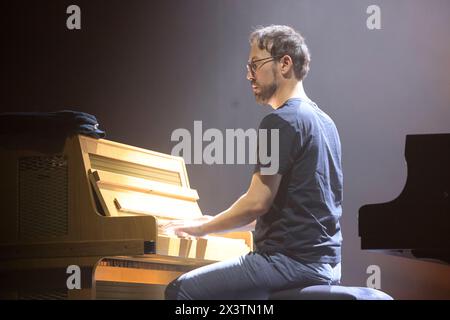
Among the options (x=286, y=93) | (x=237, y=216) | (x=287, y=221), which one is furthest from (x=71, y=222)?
(x=286, y=93)

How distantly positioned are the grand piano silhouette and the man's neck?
571mm

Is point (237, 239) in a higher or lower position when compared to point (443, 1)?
lower

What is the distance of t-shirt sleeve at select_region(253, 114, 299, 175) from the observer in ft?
10.2

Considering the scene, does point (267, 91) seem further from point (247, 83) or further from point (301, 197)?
point (247, 83)

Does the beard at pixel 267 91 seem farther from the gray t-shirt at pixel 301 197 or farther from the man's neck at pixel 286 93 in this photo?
the gray t-shirt at pixel 301 197

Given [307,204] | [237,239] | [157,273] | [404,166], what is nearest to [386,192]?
[404,166]

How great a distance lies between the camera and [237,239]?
4.34m

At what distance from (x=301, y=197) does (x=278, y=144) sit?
22 cm

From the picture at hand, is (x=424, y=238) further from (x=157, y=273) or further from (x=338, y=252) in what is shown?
(x=157, y=273)

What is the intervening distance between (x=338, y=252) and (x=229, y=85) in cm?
191

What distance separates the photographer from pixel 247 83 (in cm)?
496

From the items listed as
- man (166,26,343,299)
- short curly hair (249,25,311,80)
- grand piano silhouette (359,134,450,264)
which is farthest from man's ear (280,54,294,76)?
grand piano silhouette (359,134,450,264)

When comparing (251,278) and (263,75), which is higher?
(263,75)

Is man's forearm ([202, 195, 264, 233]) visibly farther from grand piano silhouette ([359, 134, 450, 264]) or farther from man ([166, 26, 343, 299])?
grand piano silhouette ([359, 134, 450, 264])
